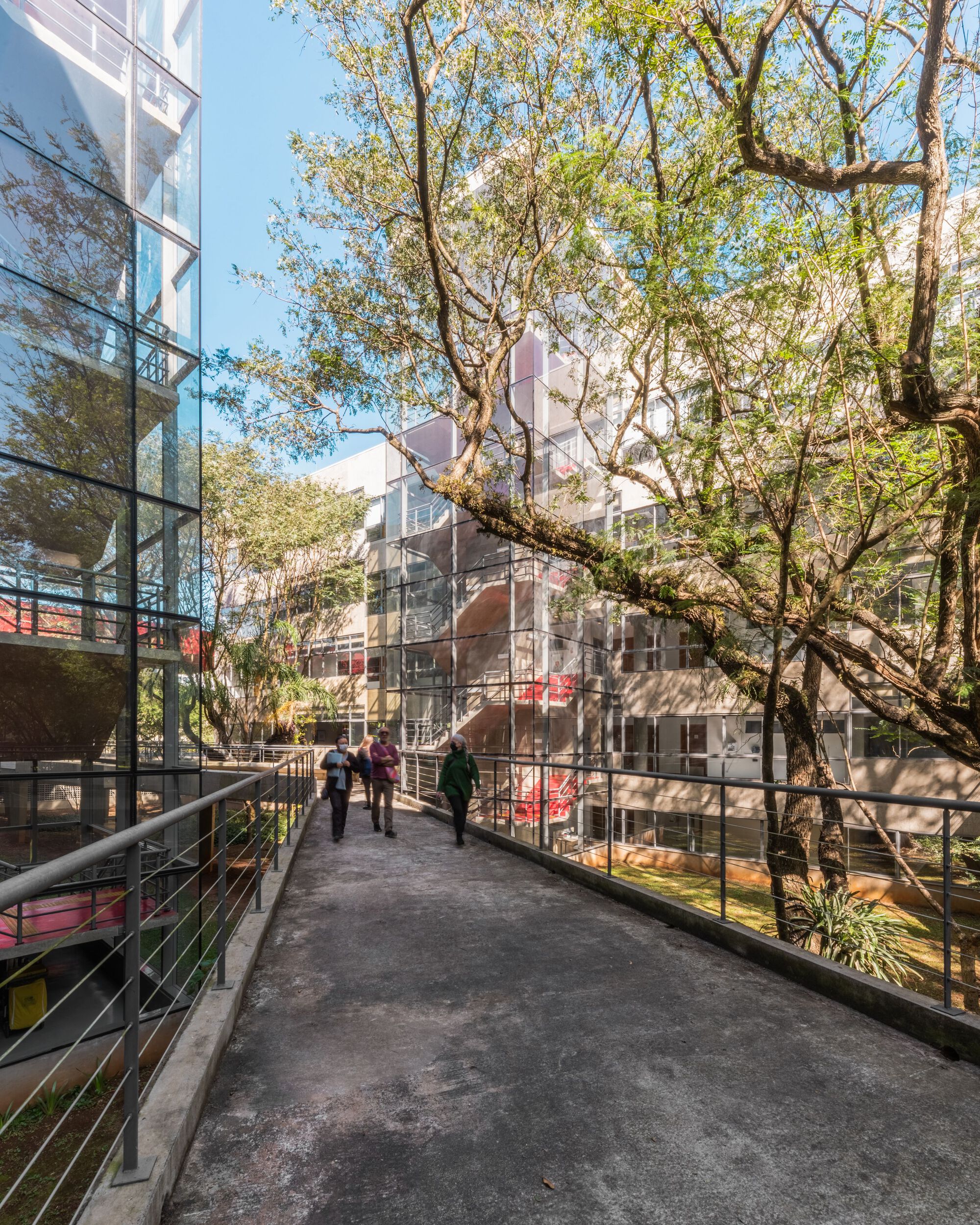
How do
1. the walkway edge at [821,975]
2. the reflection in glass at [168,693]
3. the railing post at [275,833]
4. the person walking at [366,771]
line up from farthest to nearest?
the person walking at [366,771] < the reflection in glass at [168,693] < the railing post at [275,833] < the walkway edge at [821,975]

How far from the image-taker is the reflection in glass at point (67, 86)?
337 inches

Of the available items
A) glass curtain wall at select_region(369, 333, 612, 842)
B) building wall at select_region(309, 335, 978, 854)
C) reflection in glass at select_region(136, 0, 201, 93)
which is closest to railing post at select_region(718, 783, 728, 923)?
building wall at select_region(309, 335, 978, 854)

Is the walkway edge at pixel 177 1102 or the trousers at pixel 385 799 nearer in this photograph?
the walkway edge at pixel 177 1102

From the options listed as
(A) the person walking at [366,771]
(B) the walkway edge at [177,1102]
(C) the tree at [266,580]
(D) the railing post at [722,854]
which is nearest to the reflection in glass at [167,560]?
(A) the person walking at [366,771]

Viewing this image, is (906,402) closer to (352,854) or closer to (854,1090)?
(854,1090)

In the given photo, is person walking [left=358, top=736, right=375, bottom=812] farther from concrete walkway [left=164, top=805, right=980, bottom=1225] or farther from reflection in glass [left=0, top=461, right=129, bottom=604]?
concrete walkway [left=164, top=805, right=980, bottom=1225]

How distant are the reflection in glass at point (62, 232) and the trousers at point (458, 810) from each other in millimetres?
7565

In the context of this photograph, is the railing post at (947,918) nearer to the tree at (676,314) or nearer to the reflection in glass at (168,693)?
the tree at (676,314)

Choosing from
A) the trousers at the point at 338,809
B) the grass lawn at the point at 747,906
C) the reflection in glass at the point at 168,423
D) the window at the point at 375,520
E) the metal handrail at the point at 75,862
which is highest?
the window at the point at 375,520

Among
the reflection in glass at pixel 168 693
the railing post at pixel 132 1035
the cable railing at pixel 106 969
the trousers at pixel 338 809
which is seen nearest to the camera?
the railing post at pixel 132 1035

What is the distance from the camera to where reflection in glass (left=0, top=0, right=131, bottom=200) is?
856 centimetres

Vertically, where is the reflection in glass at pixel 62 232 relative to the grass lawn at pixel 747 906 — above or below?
Answer: above

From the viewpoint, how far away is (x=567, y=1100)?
3014 millimetres

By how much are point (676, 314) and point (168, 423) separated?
679cm
